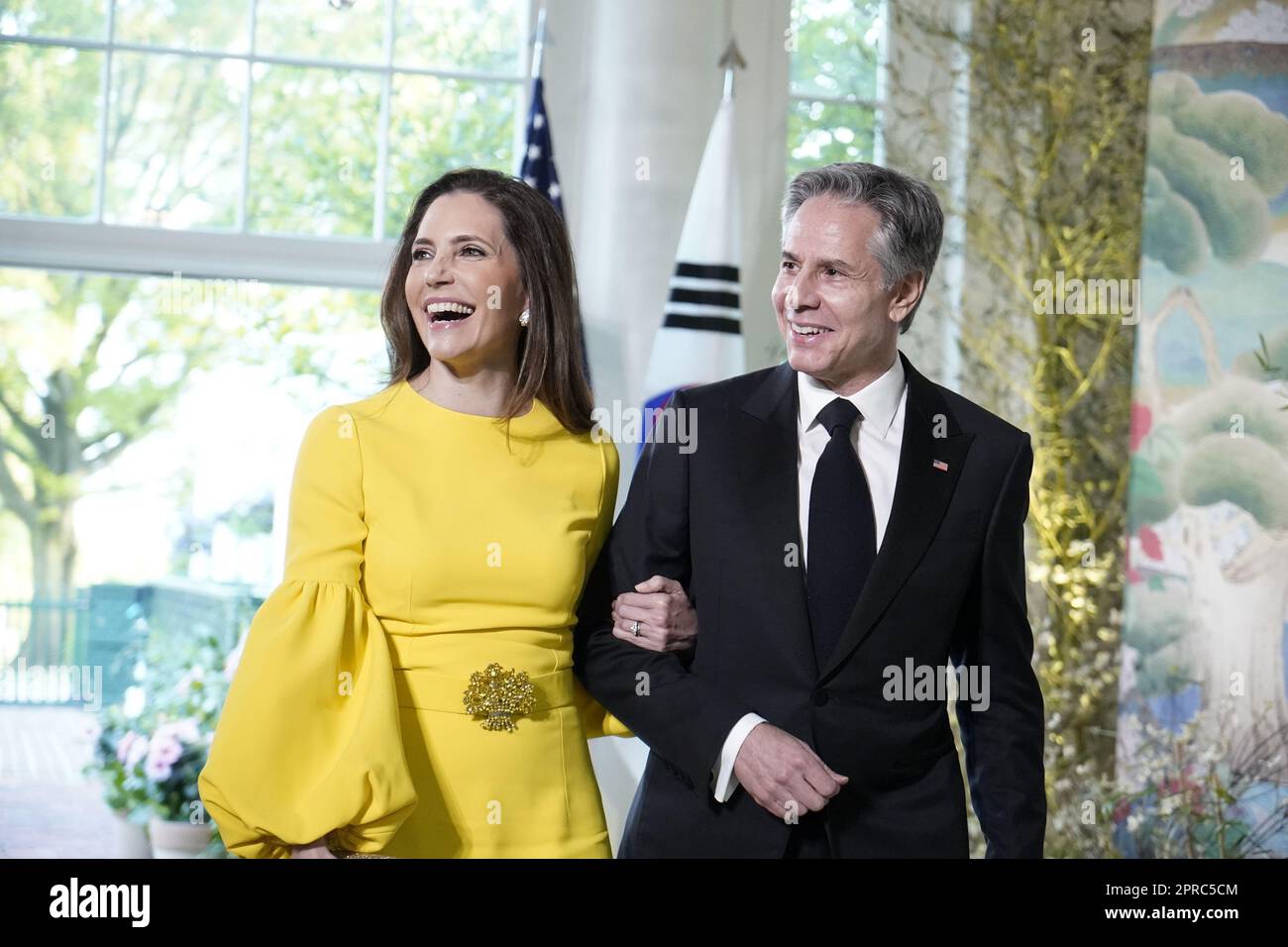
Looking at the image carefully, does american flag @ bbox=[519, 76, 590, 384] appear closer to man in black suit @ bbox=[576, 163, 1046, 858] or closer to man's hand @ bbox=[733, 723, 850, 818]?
man in black suit @ bbox=[576, 163, 1046, 858]

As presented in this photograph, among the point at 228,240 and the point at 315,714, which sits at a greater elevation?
the point at 228,240

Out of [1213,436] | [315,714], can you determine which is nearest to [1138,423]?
[1213,436]

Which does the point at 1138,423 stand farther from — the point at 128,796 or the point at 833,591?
the point at 128,796

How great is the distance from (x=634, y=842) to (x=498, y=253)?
86cm

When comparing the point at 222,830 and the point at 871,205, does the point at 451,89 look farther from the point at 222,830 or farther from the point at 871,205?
the point at 222,830

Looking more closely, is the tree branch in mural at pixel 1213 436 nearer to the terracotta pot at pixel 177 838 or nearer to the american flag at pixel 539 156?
the american flag at pixel 539 156

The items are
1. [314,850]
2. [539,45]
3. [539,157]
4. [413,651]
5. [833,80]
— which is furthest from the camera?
[833,80]

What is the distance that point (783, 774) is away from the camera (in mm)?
1676

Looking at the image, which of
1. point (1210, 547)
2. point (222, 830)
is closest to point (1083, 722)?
point (1210, 547)

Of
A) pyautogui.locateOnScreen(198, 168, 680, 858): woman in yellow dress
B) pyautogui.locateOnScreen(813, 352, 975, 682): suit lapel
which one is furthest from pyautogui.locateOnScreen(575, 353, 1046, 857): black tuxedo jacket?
pyautogui.locateOnScreen(198, 168, 680, 858): woman in yellow dress

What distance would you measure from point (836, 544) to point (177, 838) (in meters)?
2.21

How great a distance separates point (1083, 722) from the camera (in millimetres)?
3926

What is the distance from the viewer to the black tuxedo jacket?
5.74 feet

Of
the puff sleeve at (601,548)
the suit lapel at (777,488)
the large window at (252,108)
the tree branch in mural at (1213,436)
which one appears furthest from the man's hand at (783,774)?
the large window at (252,108)
